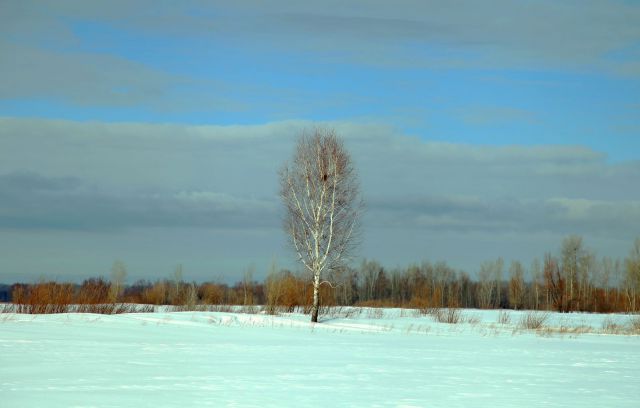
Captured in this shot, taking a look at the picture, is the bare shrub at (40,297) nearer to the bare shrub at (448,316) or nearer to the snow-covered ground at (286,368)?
the snow-covered ground at (286,368)

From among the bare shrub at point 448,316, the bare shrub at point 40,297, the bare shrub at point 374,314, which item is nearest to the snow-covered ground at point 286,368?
the bare shrub at point 40,297

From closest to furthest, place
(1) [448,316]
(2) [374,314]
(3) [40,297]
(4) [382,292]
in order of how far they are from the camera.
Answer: (3) [40,297] < (1) [448,316] < (2) [374,314] < (4) [382,292]

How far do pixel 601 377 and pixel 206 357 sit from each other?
8603mm

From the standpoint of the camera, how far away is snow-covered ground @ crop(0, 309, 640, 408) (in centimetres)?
1075

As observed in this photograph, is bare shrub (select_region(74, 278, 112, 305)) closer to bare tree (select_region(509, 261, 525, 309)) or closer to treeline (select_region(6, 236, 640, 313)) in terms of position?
treeline (select_region(6, 236, 640, 313))

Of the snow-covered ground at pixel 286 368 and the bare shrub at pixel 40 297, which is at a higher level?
the bare shrub at pixel 40 297

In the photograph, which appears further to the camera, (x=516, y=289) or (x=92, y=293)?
(x=516, y=289)

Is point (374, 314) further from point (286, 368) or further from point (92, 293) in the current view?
point (286, 368)

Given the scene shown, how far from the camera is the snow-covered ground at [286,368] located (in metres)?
10.8

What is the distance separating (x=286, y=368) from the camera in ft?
48.3

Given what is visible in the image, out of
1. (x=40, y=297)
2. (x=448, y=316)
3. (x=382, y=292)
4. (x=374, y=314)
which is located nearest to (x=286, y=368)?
(x=40, y=297)

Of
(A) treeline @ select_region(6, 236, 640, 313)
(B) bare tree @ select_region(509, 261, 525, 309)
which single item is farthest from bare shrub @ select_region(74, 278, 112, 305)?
(B) bare tree @ select_region(509, 261, 525, 309)

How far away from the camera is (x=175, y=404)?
386 inches

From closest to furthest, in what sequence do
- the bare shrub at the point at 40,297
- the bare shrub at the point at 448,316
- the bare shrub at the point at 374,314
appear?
the bare shrub at the point at 40,297
the bare shrub at the point at 448,316
the bare shrub at the point at 374,314
